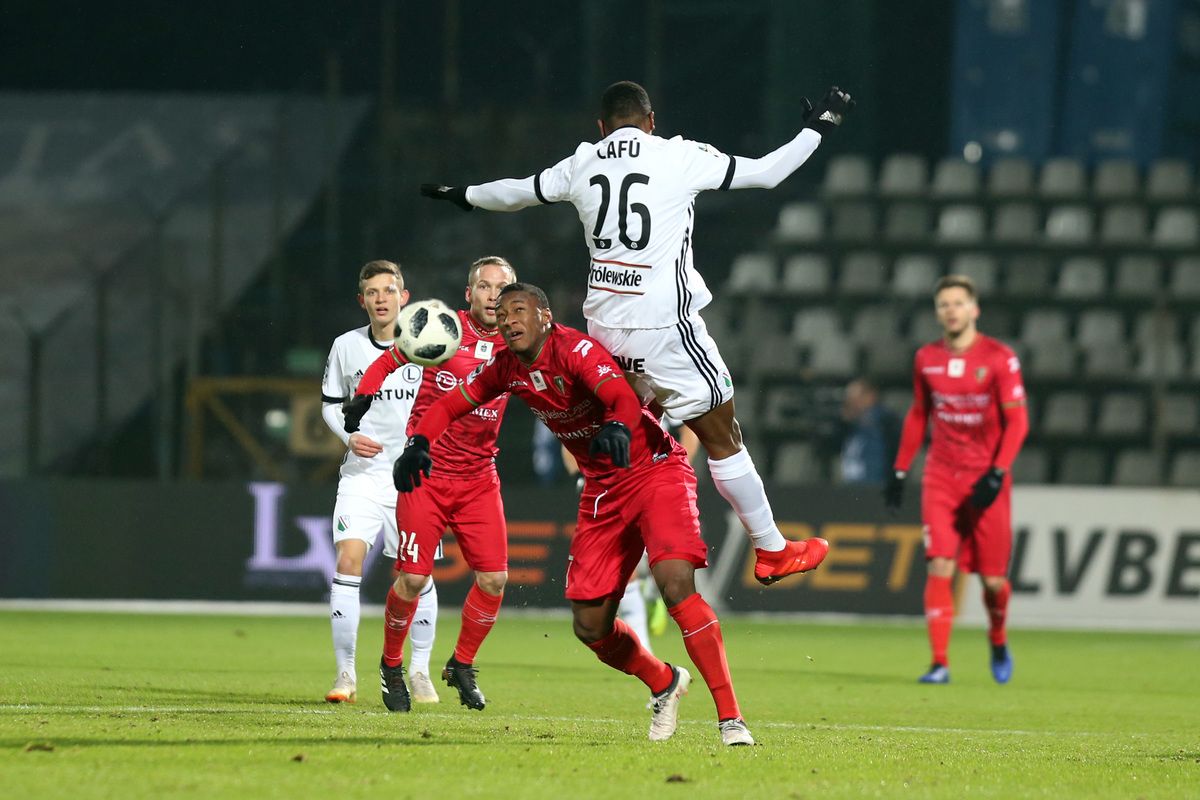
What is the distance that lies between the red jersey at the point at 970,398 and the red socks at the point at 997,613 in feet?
2.73

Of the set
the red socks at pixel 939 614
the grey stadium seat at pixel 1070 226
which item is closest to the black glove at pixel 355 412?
the red socks at pixel 939 614

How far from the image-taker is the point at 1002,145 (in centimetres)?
1852

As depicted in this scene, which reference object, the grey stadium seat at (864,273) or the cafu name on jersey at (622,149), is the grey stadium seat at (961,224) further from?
the cafu name on jersey at (622,149)

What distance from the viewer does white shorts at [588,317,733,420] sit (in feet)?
19.3

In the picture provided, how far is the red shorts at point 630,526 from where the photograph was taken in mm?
5617

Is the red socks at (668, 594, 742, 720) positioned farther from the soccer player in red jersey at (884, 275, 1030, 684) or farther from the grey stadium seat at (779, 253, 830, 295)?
the grey stadium seat at (779, 253, 830, 295)

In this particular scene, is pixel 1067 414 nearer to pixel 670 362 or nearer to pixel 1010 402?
pixel 1010 402

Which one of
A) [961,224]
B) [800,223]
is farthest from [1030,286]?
[800,223]

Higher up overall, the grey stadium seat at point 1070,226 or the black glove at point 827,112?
the grey stadium seat at point 1070,226

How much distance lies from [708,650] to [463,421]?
1.88 metres

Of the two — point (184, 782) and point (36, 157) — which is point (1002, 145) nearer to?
point (36, 157)

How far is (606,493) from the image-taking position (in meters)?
5.74

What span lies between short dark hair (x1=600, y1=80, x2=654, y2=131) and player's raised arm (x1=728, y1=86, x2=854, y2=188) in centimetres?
44

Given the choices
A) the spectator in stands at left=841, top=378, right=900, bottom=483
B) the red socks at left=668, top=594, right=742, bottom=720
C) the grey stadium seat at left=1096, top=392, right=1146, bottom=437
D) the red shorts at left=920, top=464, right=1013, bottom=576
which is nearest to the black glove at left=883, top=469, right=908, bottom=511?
the red shorts at left=920, top=464, right=1013, bottom=576
